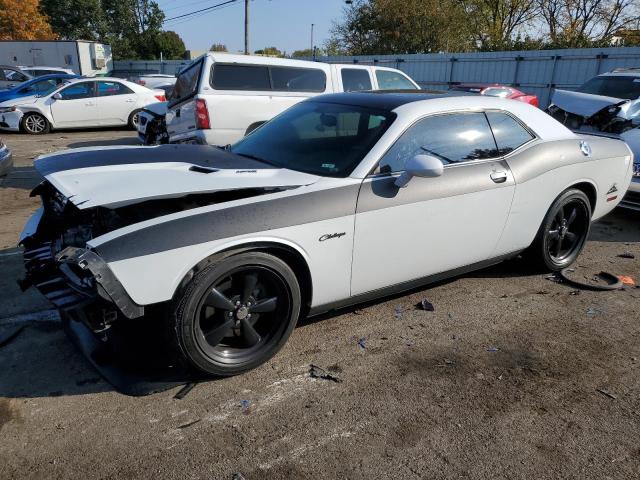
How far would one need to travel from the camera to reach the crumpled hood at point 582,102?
8047 millimetres

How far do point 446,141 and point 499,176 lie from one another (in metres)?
0.52

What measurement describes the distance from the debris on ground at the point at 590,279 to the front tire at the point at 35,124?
13.3 meters

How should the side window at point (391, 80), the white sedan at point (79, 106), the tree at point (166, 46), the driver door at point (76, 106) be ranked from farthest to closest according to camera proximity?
the tree at point (166, 46), the driver door at point (76, 106), the white sedan at point (79, 106), the side window at point (391, 80)

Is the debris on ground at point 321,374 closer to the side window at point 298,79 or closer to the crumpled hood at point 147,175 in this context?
the crumpled hood at point 147,175

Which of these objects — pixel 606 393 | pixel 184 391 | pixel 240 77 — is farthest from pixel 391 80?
pixel 184 391

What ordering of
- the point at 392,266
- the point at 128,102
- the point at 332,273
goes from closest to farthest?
the point at 332,273 < the point at 392,266 < the point at 128,102

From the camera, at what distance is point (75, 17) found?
5353 centimetres

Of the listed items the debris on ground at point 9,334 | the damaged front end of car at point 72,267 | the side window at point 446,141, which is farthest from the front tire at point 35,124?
the side window at point 446,141

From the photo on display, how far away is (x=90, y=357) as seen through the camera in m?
3.00

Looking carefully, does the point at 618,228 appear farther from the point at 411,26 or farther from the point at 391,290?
the point at 411,26

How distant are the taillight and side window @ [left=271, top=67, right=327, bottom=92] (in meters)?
1.37

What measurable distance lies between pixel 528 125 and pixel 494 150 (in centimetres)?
58

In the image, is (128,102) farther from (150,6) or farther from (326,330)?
(150,6)

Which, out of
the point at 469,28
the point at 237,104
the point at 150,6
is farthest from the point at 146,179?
the point at 150,6
